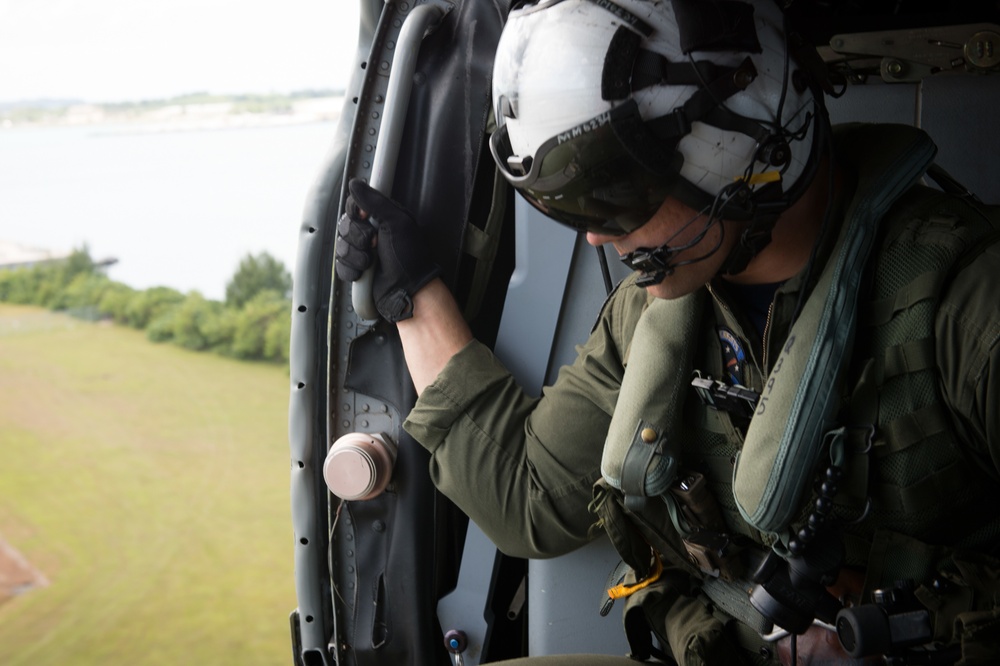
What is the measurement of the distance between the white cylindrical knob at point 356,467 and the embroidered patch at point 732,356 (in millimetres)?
686

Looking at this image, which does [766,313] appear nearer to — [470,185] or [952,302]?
[952,302]

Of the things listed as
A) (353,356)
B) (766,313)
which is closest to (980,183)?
(766,313)

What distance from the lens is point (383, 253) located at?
1681 millimetres

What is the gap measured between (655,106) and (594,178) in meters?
0.12

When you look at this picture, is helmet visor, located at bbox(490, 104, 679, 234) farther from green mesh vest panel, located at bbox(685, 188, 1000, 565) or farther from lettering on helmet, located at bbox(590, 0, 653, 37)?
green mesh vest panel, located at bbox(685, 188, 1000, 565)

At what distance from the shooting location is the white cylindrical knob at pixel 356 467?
1.74 meters

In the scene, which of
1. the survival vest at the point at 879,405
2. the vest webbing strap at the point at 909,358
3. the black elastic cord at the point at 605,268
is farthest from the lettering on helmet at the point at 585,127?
the black elastic cord at the point at 605,268

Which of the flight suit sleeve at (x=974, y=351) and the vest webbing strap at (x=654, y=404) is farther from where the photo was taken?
the vest webbing strap at (x=654, y=404)

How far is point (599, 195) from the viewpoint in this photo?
1.24 meters

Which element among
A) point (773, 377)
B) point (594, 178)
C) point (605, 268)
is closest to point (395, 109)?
point (605, 268)

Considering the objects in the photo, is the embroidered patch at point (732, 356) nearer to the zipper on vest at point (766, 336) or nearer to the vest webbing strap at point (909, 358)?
the zipper on vest at point (766, 336)

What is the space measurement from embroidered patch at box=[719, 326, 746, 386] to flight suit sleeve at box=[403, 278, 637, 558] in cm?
19

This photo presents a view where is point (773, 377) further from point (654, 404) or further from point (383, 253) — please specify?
point (383, 253)

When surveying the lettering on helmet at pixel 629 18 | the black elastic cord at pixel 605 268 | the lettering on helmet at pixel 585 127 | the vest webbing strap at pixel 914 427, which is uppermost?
the lettering on helmet at pixel 629 18
